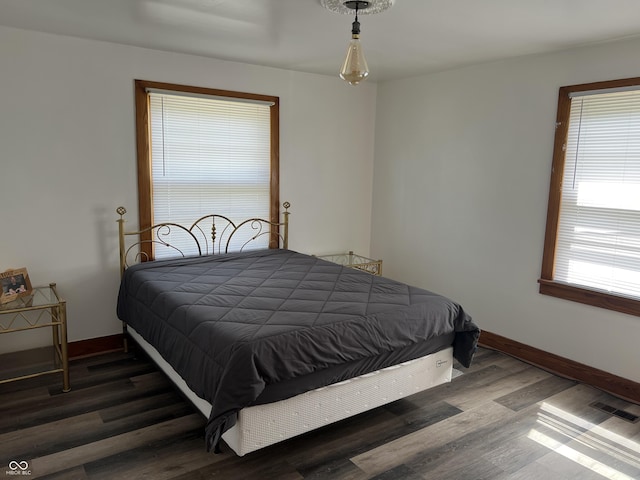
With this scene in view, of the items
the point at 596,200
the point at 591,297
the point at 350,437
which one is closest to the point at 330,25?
the point at 596,200

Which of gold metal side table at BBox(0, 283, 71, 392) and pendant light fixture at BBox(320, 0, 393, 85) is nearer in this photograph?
pendant light fixture at BBox(320, 0, 393, 85)

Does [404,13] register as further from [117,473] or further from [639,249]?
[117,473]

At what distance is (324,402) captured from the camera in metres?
2.41

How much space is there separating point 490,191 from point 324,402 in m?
2.43

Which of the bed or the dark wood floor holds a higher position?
the bed

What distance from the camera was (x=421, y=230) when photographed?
461 cm

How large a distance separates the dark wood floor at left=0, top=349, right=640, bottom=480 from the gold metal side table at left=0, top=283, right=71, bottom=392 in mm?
89

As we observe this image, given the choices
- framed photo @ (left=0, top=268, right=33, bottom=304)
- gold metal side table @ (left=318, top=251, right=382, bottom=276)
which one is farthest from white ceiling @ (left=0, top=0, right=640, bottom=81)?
gold metal side table @ (left=318, top=251, right=382, bottom=276)

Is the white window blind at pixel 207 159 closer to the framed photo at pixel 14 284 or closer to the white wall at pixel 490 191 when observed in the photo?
the framed photo at pixel 14 284

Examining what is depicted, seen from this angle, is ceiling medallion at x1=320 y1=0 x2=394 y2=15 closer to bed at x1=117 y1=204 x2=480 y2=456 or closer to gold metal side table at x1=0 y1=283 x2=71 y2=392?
bed at x1=117 y1=204 x2=480 y2=456

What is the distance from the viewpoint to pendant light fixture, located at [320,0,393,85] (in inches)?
94.7

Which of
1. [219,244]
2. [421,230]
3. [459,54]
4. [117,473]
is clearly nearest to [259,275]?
[219,244]

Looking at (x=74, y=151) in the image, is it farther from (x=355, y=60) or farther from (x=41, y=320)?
(x=355, y=60)

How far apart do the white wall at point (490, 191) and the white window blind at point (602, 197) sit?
0.16m
